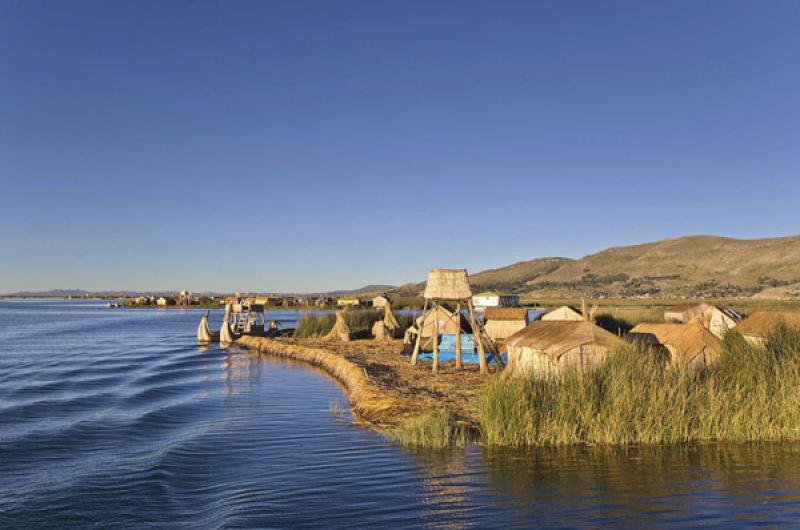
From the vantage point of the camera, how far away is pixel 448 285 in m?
26.0

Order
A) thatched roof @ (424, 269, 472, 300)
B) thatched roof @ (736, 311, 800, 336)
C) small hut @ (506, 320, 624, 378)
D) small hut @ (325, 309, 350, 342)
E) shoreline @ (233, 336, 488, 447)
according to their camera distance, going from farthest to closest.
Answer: small hut @ (325, 309, 350, 342)
thatched roof @ (424, 269, 472, 300)
thatched roof @ (736, 311, 800, 336)
small hut @ (506, 320, 624, 378)
shoreline @ (233, 336, 488, 447)

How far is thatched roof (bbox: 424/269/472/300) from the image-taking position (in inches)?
1016

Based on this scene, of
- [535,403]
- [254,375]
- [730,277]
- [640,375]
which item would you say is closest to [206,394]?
[254,375]

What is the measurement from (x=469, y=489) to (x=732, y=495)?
4.16m

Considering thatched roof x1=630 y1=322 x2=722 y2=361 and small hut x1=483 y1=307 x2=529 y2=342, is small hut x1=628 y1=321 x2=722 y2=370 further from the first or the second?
small hut x1=483 y1=307 x2=529 y2=342

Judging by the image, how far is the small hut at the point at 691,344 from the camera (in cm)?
1864

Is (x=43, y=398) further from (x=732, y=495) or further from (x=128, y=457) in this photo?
(x=732, y=495)

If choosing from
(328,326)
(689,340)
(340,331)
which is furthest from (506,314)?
(689,340)

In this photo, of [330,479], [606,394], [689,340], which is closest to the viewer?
[330,479]

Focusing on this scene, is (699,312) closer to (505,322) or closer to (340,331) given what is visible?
(505,322)

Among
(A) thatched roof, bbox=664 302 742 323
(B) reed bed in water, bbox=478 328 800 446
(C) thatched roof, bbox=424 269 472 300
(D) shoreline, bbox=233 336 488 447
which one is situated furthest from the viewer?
(A) thatched roof, bbox=664 302 742 323

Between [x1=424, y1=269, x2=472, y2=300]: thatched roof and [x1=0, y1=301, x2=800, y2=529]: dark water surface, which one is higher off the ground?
[x1=424, y1=269, x2=472, y2=300]: thatched roof

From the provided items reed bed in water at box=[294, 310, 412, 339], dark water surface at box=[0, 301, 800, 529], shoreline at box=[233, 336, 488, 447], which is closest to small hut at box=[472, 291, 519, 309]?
reed bed in water at box=[294, 310, 412, 339]

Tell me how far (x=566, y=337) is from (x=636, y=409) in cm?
611
